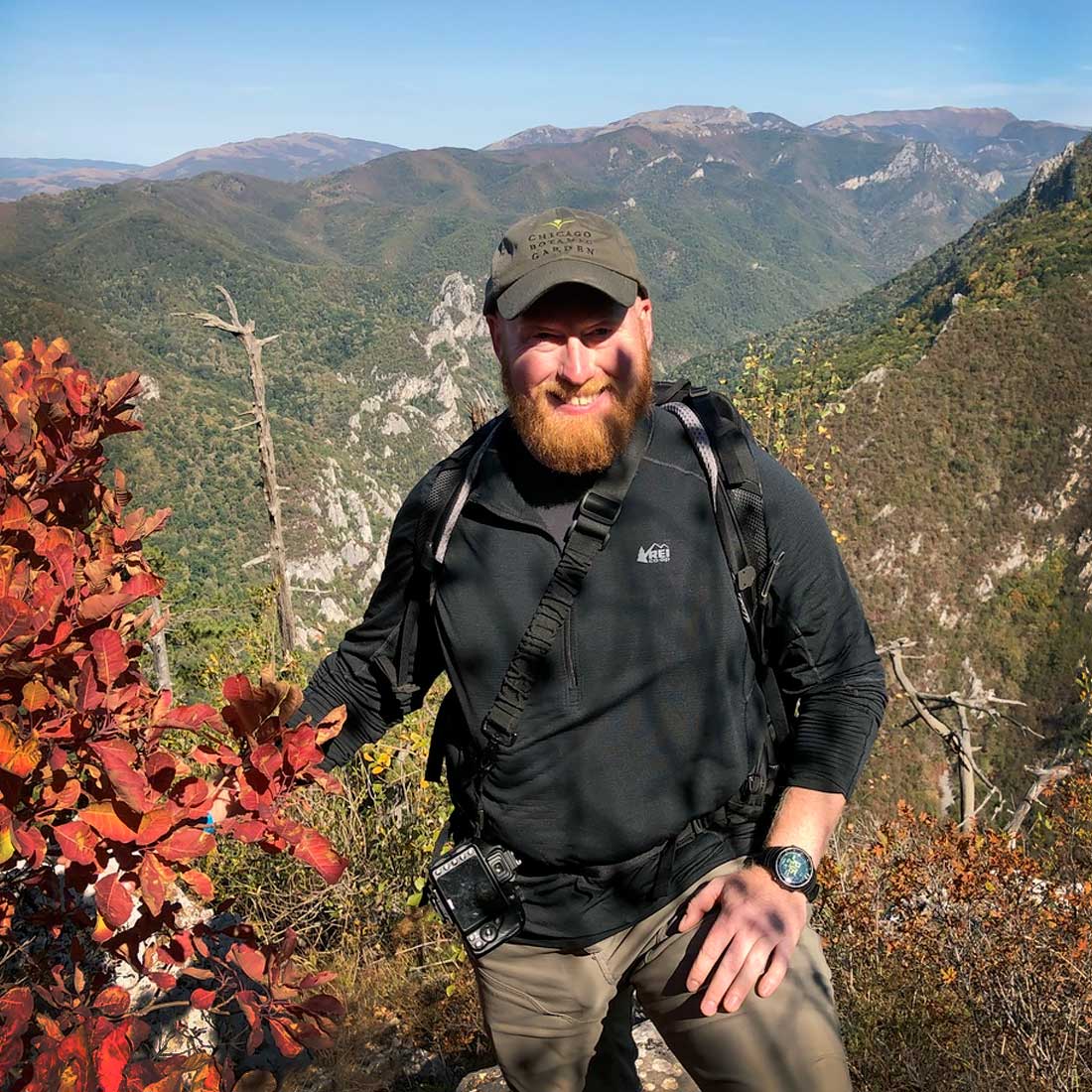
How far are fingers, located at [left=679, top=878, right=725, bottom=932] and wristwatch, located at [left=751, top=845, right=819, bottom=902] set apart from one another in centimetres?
11

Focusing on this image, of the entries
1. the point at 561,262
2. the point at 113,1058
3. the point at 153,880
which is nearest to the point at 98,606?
the point at 153,880

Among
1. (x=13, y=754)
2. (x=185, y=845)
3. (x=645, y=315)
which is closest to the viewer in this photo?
(x=13, y=754)

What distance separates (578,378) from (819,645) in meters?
0.80

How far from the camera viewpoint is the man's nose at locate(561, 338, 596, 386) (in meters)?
1.90

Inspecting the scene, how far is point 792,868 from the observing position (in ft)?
5.46

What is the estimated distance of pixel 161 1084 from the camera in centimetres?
121

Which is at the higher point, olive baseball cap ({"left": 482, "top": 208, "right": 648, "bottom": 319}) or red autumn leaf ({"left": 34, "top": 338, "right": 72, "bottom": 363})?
olive baseball cap ({"left": 482, "top": 208, "right": 648, "bottom": 319})

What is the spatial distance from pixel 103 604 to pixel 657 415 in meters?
1.25

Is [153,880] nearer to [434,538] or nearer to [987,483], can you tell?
[434,538]

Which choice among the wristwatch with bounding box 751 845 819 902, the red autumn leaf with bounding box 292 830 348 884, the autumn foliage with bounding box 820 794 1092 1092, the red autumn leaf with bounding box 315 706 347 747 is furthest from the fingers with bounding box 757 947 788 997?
the autumn foliage with bounding box 820 794 1092 1092

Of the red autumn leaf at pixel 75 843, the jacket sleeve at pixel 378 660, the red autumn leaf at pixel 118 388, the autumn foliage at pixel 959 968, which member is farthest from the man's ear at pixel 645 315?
the autumn foliage at pixel 959 968

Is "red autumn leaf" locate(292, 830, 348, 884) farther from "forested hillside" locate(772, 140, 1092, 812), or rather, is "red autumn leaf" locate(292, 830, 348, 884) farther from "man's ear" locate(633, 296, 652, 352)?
"forested hillside" locate(772, 140, 1092, 812)

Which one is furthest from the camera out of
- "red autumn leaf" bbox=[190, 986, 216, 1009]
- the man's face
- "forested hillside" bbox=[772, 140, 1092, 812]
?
"forested hillside" bbox=[772, 140, 1092, 812]

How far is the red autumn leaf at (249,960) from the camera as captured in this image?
1.64m
